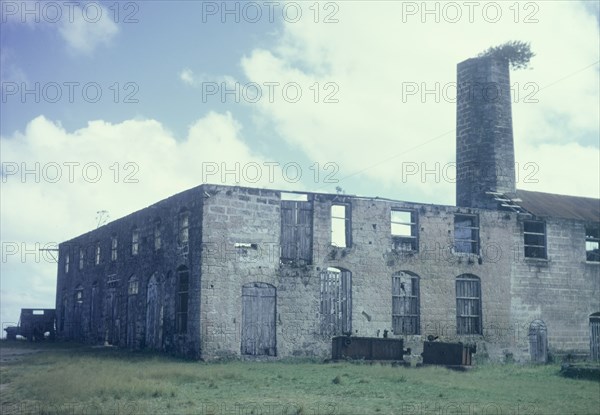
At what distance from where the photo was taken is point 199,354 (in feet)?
64.7

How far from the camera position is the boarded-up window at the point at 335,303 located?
21578 millimetres

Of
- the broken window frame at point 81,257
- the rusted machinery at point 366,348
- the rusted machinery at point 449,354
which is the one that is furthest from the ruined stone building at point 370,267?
the broken window frame at point 81,257

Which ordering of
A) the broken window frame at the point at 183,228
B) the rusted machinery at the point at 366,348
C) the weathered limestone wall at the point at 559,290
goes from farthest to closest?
the weathered limestone wall at the point at 559,290 → the broken window frame at the point at 183,228 → the rusted machinery at the point at 366,348

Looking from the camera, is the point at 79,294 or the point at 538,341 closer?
the point at 538,341

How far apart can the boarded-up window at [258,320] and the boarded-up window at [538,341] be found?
1091 cm

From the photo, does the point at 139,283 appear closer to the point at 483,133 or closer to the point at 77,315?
the point at 77,315

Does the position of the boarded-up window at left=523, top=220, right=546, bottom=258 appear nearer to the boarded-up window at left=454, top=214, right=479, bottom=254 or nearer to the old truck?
the boarded-up window at left=454, top=214, right=479, bottom=254

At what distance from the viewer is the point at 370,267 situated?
22484 millimetres

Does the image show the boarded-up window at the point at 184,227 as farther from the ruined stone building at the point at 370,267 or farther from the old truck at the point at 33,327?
the old truck at the point at 33,327

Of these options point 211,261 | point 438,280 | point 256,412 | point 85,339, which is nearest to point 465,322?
point 438,280

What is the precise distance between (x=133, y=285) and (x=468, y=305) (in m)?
13.5

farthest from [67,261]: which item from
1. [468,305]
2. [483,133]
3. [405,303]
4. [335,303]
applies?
[483,133]

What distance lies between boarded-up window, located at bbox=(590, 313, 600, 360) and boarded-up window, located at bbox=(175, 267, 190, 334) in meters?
16.7

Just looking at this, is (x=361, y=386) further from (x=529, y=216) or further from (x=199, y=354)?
(x=529, y=216)
